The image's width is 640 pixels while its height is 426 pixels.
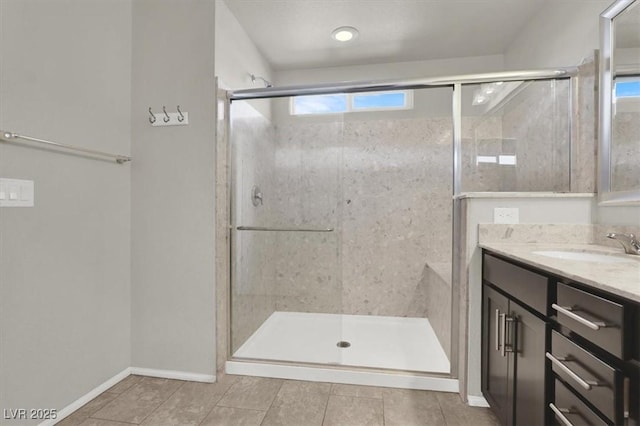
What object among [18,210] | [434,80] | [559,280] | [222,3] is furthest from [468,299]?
[222,3]

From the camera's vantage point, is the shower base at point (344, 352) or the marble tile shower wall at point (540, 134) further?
the shower base at point (344, 352)

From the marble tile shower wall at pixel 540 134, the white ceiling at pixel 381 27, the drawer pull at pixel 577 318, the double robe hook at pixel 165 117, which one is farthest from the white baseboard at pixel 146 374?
the white ceiling at pixel 381 27

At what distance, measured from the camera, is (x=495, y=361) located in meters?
1.53

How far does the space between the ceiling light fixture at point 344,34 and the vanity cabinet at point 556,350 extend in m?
2.03

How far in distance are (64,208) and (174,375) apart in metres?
1.26

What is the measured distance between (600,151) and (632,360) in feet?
4.36

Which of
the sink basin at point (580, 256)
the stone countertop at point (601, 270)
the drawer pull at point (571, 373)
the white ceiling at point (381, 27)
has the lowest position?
the drawer pull at point (571, 373)

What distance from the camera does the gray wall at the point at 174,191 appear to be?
6.64ft

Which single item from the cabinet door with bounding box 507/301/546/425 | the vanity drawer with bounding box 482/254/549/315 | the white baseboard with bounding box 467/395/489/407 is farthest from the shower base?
the vanity drawer with bounding box 482/254/549/315

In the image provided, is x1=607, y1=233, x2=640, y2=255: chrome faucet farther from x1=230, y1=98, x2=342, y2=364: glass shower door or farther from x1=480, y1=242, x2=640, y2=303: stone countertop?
x1=230, y1=98, x2=342, y2=364: glass shower door

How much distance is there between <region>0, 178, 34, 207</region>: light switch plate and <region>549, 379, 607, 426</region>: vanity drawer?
2.33 metres

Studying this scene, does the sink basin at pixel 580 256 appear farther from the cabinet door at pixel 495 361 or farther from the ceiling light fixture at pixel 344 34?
the ceiling light fixture at pixel 344 34

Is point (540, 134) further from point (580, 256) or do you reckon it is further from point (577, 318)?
point (577, 318)

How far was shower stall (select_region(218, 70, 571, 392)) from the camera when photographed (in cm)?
197
